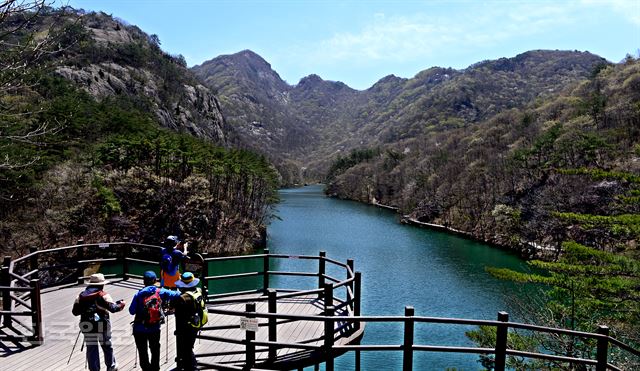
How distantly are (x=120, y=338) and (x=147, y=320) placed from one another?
222cm

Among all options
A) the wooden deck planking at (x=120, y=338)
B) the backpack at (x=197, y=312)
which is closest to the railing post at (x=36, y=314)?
the wooden deck planking at (x=120, y=338)

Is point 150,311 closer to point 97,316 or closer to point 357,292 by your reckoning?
point 97,316

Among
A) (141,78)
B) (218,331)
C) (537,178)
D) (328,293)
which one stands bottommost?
(218,331)

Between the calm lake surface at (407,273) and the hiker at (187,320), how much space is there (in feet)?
41.7

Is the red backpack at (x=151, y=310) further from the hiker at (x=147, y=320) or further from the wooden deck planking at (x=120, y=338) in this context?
the wooden deck planking at (x=120, y=338)

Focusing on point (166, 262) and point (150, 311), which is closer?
point (150, 311)

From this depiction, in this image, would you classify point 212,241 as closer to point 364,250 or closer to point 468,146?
point 364,250

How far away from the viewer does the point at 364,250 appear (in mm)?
45156

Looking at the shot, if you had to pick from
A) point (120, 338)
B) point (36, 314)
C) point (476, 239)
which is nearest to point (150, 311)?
point (120, 338)

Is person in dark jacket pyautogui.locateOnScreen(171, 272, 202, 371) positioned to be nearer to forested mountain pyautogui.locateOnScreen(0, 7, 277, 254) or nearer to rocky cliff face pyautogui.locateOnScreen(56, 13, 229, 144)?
forested mountain pyautogui.locateOnScreen(0, 7, 277, 254)

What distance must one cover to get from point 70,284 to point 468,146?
9757cm

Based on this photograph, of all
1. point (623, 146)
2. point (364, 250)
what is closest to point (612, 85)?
point (623, 146)

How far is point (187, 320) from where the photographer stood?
616 cm

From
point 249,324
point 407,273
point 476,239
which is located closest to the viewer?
point 249,324
